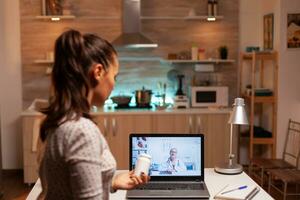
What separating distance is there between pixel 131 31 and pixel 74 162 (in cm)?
401

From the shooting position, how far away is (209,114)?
4.91m

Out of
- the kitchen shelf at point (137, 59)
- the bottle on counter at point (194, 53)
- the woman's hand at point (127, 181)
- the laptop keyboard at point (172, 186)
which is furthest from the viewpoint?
the kitchen shelf at point (137, 59)

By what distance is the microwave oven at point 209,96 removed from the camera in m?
5.08

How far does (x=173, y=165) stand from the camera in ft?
8.19

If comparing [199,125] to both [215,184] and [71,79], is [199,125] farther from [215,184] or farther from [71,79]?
[71,79]

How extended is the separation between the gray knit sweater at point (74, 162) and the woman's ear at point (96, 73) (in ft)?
0.39

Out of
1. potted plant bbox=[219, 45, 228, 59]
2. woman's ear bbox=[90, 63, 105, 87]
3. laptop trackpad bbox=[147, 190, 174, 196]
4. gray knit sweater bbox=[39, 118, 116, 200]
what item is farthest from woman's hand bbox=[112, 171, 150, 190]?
potted plant bbox=[219, 45, 228, 59]

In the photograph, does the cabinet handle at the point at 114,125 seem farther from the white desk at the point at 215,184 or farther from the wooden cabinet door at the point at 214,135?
the white desk at the point at 215,184

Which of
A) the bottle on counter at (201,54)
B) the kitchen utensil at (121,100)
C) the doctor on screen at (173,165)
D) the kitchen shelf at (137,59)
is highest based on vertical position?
the bottle on counter at (201,54)

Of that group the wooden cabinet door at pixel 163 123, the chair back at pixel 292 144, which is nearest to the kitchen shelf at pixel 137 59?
the wooden cabinet door at pixel 163 123

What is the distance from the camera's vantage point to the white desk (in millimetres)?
2270

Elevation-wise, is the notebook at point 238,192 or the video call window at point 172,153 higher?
the video call window at point 172,153

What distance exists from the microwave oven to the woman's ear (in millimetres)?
3839

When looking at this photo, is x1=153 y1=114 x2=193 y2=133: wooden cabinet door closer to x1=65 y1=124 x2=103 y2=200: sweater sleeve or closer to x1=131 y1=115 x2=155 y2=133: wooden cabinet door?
x1=131 y1=115 x2=155 y2=133: wooden cabinet door
